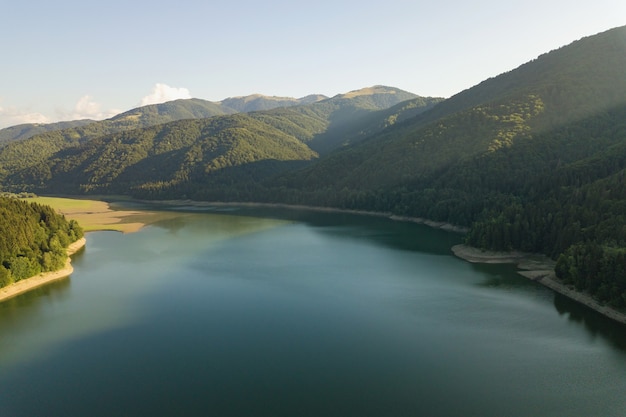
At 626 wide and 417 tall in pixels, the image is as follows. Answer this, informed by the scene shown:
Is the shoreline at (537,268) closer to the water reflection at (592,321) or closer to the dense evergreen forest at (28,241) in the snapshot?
the water reflection at (592,321)

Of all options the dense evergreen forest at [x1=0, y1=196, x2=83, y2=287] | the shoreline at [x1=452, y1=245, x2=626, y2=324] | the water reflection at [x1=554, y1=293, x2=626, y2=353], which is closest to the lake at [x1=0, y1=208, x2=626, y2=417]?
the water reflection at [x1=554, y1=293, x2=626, y2=353]

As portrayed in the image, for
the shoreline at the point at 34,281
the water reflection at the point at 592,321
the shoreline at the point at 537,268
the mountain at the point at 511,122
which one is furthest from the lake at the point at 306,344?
the mountain at the point at 511,122

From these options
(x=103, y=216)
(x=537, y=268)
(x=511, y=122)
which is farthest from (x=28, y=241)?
(x=511, y=122)

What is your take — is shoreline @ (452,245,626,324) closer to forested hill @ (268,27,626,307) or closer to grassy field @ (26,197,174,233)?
forested hill @ (268,27,626,307)

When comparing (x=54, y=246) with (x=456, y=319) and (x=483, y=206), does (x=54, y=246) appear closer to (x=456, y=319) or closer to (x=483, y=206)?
(x=456, y=319)

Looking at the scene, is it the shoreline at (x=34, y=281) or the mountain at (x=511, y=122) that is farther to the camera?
the mountain at (x=511, y=122)

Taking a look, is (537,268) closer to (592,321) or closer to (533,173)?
(592,321)

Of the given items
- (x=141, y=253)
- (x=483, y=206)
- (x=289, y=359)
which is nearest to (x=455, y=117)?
(x=483, y=206)
